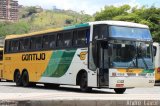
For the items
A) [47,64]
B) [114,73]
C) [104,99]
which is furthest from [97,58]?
[104,99]

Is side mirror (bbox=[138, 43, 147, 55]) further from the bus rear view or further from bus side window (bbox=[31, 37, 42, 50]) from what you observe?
bus side window (bbox=[31, 37, 42, 50])

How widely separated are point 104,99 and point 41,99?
156cm

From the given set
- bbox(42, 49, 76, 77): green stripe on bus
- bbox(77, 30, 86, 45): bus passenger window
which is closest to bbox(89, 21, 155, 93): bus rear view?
bbox(77, 30, 86, 45): bus passenger window

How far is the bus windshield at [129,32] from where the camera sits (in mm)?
21478

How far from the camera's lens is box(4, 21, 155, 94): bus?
69.4 feet

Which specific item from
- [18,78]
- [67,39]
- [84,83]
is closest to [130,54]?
[84,83]

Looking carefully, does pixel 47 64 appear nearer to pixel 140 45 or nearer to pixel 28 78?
pixel 28 78

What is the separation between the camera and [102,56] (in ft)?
70.2

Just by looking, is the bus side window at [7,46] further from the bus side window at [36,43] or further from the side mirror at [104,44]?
the side mirror at [104,44]

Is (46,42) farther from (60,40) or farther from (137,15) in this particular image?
(137,15)

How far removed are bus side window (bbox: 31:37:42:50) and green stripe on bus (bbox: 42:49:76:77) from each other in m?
1.49

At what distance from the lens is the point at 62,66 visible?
2462 cm

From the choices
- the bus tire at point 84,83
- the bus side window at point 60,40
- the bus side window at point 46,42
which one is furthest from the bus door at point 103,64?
the bus side window at point 46,42

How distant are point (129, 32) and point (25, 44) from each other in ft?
28.5
